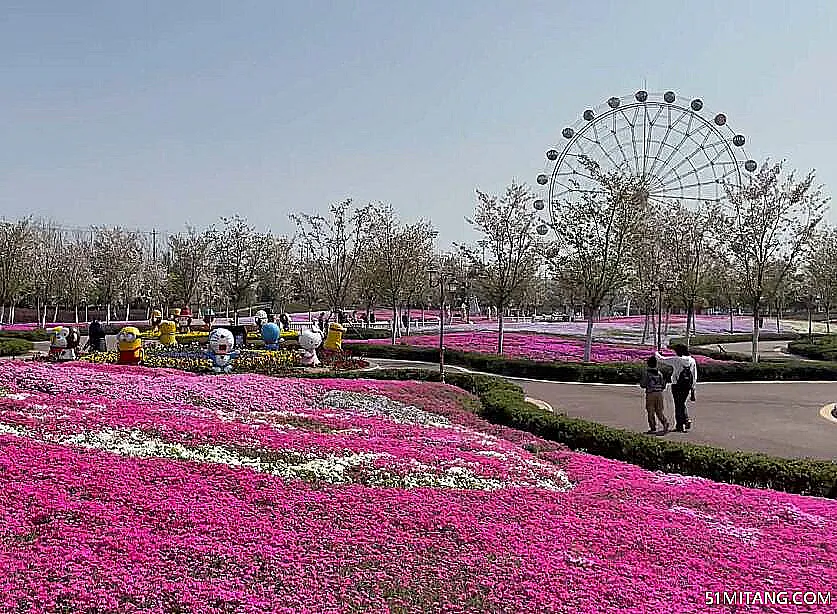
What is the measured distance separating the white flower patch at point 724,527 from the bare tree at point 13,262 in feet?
157

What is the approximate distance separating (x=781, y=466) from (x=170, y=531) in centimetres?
780

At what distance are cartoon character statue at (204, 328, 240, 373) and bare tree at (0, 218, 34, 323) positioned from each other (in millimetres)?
30356

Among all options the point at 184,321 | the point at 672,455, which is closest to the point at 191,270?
the point at 184,321

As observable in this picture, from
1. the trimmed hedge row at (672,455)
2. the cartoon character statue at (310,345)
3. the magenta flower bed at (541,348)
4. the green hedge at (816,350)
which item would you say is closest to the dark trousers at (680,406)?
the trimmed hedge row at (672,455)

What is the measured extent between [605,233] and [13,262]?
35830 millimetres

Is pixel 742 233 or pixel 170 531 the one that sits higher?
pixel 742 233

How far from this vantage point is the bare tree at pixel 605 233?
3023cm

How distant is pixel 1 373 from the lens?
46.2 ft

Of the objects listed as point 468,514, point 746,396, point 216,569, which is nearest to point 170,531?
point 216,569

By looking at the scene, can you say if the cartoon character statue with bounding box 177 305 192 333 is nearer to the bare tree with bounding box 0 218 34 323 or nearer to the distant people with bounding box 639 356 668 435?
the bare tree with bounding box 0 218 34 323

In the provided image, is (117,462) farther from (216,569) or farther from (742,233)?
(742,233)

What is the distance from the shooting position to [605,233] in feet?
99.9

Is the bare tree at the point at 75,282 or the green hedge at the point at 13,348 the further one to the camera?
the bare tree at the point at 75,282

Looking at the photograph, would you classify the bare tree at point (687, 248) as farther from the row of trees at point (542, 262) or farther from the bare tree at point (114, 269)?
the bare tree at point (114, 269)
